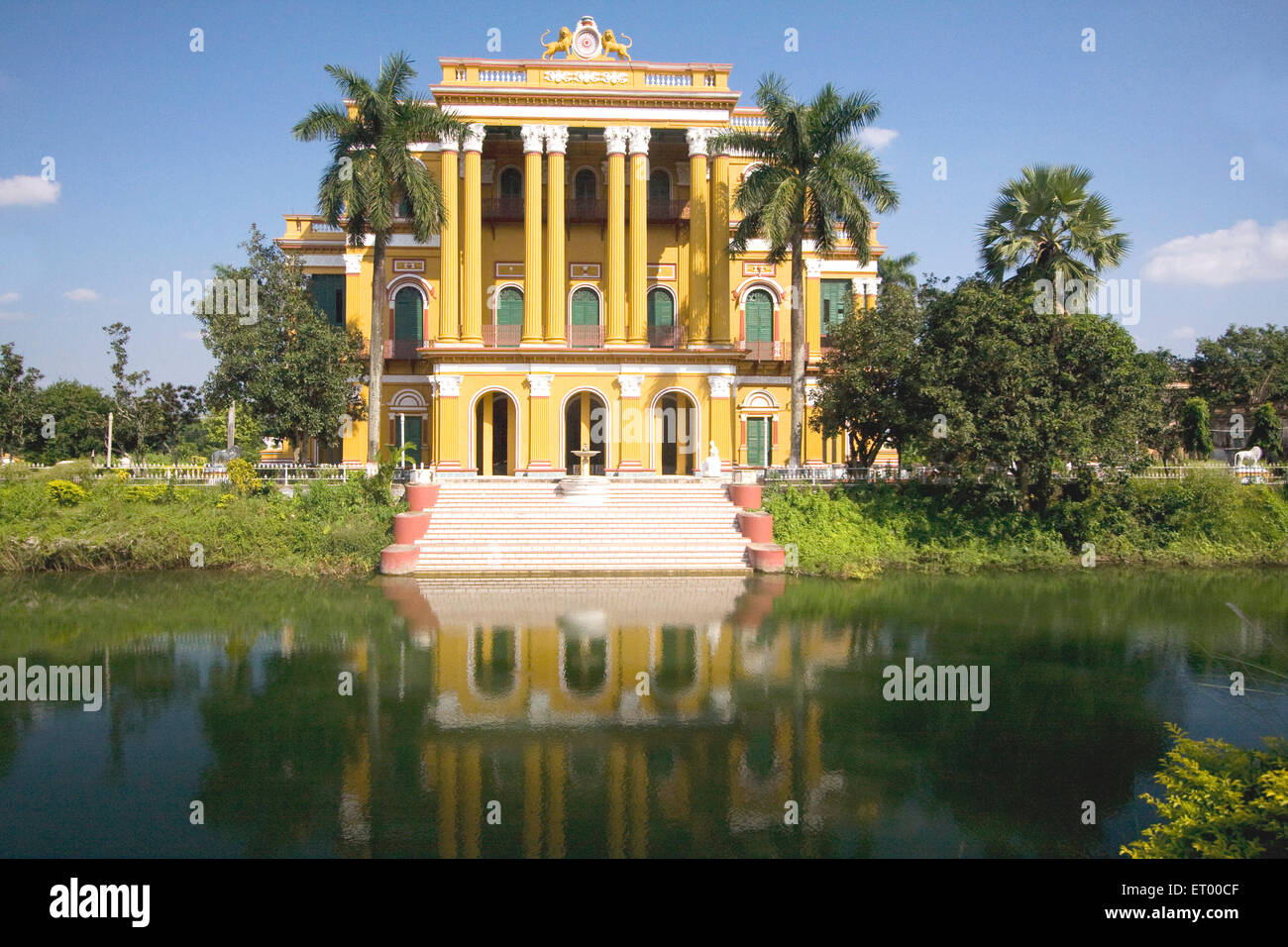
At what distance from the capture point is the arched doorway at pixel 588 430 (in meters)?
28.1

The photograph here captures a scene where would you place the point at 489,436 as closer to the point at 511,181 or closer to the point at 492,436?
the point at 492,436

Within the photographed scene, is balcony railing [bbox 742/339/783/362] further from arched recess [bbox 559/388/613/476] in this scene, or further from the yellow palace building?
arched recess [bbox 559/388/613/476]

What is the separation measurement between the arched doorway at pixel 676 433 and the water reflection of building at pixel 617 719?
42.8ft

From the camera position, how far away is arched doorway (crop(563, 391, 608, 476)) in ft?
92.2

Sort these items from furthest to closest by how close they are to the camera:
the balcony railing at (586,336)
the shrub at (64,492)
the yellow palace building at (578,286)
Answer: the balcony railing at (586,336), the yellow palace building at (578,286), the shrub at (64,492)

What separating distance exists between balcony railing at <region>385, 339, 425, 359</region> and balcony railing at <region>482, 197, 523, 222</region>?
542cm

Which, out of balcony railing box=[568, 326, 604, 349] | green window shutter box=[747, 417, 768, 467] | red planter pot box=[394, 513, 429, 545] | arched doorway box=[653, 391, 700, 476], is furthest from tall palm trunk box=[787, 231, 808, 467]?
red planter pot box=[394, 513, 429, 545]

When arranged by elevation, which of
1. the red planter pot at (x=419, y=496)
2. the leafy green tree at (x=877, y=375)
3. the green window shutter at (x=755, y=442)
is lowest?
the red planter pot at (x=419, y=496)

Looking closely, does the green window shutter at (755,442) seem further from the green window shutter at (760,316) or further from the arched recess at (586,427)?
the arched recess at (586,427)

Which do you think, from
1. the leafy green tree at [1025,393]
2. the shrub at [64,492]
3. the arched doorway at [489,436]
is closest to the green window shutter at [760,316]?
the arched doorway at [489,436]

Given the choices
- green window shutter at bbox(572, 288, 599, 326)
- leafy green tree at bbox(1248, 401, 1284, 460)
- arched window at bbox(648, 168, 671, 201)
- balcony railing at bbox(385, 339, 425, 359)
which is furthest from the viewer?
arched window at bbox(648, 168, 671, 201)

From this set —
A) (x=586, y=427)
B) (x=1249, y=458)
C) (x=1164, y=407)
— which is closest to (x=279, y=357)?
(x=586, y=427)

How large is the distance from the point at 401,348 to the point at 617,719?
23772 mm

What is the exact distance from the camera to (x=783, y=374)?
30922mm
